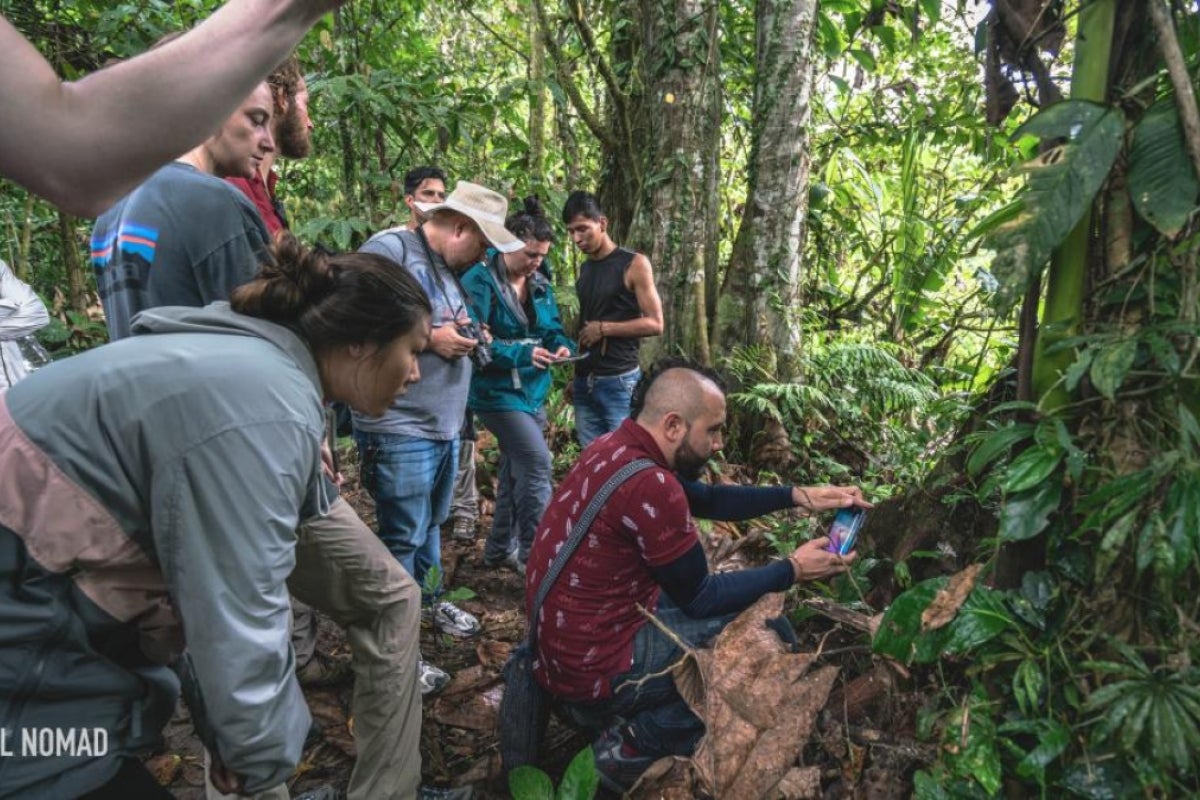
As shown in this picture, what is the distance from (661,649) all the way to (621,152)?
519 cm

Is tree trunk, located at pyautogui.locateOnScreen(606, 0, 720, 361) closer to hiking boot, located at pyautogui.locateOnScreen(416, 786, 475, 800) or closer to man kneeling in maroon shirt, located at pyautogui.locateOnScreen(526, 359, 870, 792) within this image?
man kneeling in maroon shirt, located at pyautogui.locateOnScreen(526, 359, 870, 792)

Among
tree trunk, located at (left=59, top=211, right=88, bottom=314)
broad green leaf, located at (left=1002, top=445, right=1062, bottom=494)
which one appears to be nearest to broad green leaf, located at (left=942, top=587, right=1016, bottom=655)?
broad green leaf, located at (left=1002, top=445, right=1062, bottom=494)

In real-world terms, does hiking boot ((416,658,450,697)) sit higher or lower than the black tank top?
lower

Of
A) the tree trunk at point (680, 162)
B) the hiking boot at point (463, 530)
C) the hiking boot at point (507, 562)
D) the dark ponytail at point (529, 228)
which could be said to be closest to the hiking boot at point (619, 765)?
the hiking boot at point (507, 562)

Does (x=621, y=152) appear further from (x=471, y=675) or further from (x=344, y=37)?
(x=471, y=675)

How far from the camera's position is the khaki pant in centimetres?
247


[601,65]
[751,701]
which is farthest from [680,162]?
[751,701]

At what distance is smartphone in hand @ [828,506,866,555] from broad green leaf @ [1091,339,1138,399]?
1346mm

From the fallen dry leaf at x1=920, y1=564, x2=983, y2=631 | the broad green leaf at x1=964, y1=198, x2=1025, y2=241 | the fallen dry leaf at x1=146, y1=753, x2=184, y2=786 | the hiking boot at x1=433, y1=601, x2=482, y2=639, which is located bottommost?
the fallen dry leaf at x1=146, y1=753, x2=184, y2=786

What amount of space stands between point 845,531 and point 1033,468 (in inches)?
47.4

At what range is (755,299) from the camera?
5.95m

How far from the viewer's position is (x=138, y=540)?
146cm

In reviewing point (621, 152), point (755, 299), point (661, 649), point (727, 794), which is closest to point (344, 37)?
point (621, 152)

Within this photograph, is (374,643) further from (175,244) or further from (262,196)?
(262,196)
